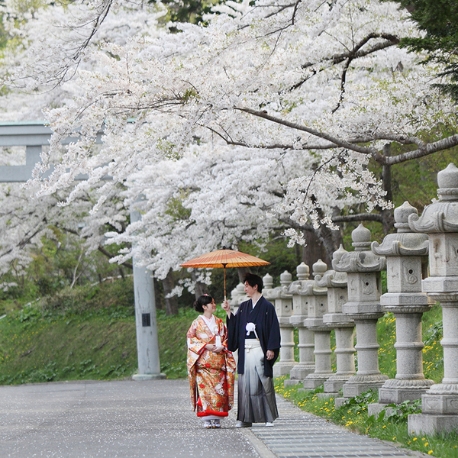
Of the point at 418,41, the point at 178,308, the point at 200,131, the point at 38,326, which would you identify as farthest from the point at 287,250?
the point at 418,41

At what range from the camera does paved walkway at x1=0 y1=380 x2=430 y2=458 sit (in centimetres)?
975

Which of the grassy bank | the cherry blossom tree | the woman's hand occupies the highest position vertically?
the cherry blossom tree

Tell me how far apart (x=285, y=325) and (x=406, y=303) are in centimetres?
1091

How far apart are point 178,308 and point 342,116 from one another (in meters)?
23.2

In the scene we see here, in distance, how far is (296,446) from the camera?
996cm

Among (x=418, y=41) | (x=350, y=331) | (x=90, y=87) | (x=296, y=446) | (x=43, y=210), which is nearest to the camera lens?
(x=296, y=446)

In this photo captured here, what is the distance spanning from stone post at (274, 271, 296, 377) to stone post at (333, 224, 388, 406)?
804cm

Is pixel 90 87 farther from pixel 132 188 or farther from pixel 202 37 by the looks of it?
pixel 132 188

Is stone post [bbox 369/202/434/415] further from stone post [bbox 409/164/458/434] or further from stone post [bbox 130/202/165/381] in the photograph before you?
stone post [bbox 130/202/165/381]

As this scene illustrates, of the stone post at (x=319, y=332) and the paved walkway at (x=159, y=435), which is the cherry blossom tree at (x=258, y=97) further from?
the paved walkway at (x=159, y=435)

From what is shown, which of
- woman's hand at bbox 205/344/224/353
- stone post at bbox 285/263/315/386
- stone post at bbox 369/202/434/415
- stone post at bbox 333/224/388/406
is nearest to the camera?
stone post at bbox 369/202/434/415

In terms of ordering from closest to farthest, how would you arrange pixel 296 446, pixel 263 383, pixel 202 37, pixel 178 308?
pixel 296 446 < pixel 263 383 < pixel 202 37 < pixel 178 308

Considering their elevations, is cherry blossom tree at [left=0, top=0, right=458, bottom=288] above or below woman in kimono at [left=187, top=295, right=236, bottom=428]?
above

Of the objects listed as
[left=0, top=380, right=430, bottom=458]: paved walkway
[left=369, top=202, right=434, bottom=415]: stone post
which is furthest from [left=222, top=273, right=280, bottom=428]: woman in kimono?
[left=369, top=202, right=434, bottom=415]: stone post
